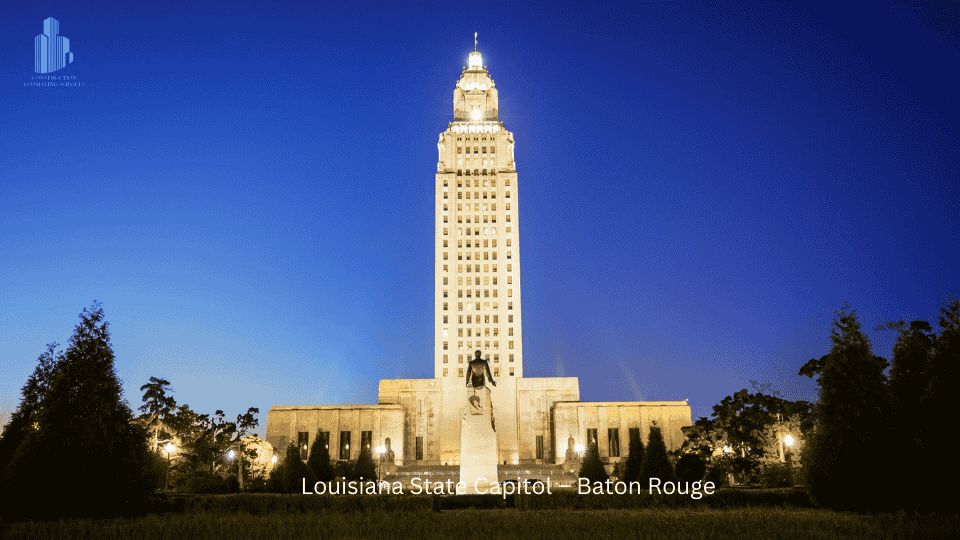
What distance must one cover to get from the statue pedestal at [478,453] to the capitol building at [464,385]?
46.9 meters

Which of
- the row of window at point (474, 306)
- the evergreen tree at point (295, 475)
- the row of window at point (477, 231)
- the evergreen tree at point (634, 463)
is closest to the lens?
the evergreen tree at point (295, 475)

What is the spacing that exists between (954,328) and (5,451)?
28912 mm

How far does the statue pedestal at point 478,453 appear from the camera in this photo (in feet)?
88.7

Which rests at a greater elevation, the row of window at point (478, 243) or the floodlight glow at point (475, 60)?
the floodlight glow at point (475, 60)

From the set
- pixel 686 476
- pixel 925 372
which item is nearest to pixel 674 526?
Answer: pixel 925 372

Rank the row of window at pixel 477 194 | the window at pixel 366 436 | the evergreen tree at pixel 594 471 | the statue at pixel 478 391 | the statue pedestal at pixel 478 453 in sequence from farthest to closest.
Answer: the row of window at pixel 477 194 < the window at pixel 366 436 < the evergreen tree at pixel 594 471 < the statue at pixel 478 391 < the statue pedestal at pixel 478 453

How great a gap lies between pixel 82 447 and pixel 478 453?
14.0 meters

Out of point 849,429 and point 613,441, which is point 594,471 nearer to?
point 849,429

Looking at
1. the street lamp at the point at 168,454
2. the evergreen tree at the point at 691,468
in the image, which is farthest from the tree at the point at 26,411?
the evergreen tree at the point at 691,468

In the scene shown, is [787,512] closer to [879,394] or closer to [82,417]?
[879,394]

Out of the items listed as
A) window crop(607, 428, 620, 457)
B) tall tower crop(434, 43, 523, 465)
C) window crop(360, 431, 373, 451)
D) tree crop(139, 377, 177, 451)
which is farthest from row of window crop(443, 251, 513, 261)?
tree crop(139, 377, 177, 451)

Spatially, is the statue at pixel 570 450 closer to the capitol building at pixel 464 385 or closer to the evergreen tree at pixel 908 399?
the capitol building at pixel 464 385

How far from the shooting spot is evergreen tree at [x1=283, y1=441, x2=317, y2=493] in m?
31.3

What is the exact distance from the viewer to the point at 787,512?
18328 millimetres
